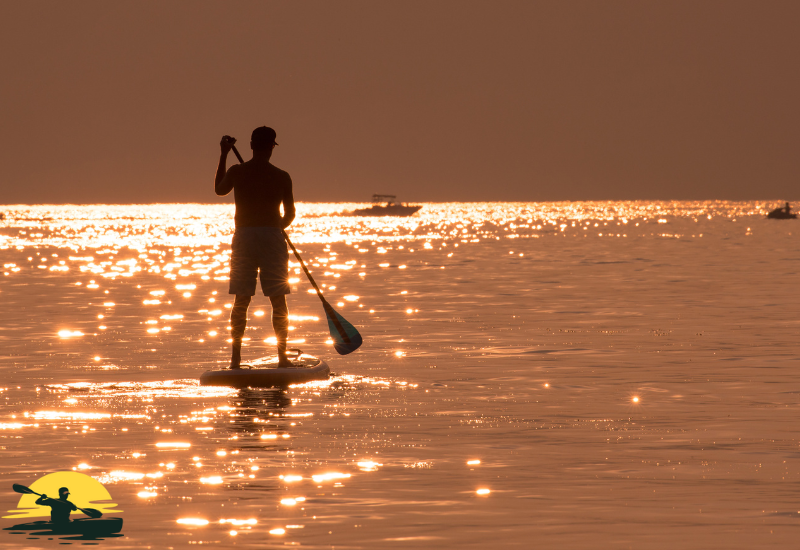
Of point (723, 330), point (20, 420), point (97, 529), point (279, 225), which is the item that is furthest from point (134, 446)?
point (723, 330)

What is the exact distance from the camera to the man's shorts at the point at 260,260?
12.2 metres

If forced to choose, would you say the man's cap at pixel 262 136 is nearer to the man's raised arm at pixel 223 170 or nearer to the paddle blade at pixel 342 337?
the man's raised arm at pixel 223 170

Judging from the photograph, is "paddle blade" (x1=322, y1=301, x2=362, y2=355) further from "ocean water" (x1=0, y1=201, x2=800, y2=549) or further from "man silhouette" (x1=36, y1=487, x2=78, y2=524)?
"man silhouette" (x1=36, y1=487, x2=78, y2=524)

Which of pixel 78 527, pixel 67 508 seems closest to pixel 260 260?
pixel 67 508

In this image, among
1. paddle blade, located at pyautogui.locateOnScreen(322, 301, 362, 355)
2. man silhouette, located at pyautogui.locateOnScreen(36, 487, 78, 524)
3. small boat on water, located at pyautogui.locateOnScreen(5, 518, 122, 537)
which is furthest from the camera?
paddle blade, located at pyautogui.locateOnScreen(322, 301, 362, 355)

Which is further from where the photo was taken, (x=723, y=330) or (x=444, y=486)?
(x=723, y=330)

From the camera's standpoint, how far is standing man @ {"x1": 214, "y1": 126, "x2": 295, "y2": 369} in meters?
12.2

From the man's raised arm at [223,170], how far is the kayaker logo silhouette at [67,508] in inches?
222

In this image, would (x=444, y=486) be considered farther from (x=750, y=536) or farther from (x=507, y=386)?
(x=507, y=386)

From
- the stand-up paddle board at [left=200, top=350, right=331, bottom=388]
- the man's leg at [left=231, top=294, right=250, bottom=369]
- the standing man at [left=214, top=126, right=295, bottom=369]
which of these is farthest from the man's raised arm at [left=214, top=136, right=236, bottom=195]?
the stand-up paddle board at [left=200, top=350, right=331, bottom=388]

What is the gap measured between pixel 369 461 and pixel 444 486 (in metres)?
0.87

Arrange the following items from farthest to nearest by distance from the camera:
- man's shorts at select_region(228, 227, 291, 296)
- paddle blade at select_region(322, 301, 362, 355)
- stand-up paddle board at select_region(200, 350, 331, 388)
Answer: paddle blade at select_region(322, 301, 362, 355)
man's shorts at select_region(228, 227, 291, 296)
stand-up paddle board at select_region(200, 350, 331, 388)

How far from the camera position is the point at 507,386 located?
12.0 meters

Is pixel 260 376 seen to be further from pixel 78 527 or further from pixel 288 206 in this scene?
pixel 78 527
